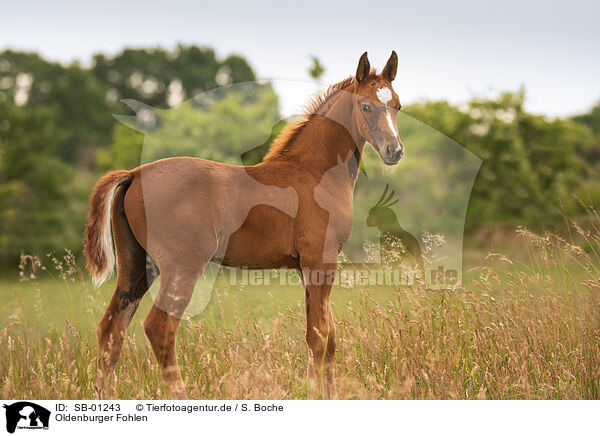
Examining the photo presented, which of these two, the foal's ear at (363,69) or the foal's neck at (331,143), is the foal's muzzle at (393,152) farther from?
the foal's ear at (363,69)

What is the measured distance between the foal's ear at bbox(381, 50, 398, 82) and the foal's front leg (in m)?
1.83

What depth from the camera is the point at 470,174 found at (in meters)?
12.9

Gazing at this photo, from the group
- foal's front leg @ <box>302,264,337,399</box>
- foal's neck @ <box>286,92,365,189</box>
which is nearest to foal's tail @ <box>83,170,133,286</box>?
foal's neck @ <box>286,92,365,189</box>

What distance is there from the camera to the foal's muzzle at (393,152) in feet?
12.5

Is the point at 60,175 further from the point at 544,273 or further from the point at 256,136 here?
the point at 544,273

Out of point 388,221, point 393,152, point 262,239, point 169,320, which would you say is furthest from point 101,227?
point 388,221

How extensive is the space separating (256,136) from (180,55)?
256 inches

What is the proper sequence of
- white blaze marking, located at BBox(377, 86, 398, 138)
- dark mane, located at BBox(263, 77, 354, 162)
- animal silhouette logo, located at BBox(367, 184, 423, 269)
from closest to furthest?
white blaze marking, located at BBox(377, 86, 398, 138)
dark mane, located at BBox(263, 77, 354, 162)
animal silhouette logo, located at BBox(367, 184, 423, 269)

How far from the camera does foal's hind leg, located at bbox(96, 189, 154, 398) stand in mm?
4016

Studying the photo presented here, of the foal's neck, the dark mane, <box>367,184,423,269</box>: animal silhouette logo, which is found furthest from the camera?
<box>367,184,423,269</box>: animal silhouette logo
